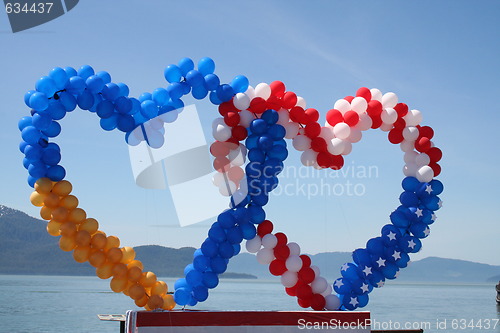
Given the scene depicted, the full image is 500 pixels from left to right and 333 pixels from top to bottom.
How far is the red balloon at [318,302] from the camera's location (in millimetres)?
7258

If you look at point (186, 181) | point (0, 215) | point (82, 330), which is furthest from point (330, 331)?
point (0, 215)

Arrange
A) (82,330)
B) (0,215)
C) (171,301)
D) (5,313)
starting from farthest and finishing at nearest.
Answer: (0,215), (5,313), (82,330), (171,301)

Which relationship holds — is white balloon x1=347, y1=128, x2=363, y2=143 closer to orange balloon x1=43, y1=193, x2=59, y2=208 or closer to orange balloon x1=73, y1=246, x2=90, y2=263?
orange balloon x1=73, y1=246, x2=90, y2=263

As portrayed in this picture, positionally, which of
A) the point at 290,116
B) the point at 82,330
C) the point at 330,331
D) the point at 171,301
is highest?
the point at 290,116

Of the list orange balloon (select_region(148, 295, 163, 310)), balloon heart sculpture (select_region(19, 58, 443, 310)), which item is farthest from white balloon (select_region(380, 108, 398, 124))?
orange balloon (select_region(148, 295, 163, 310))

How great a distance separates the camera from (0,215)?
548ft

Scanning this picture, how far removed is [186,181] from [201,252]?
47.3 inches

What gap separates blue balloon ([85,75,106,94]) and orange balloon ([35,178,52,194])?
4.10ft

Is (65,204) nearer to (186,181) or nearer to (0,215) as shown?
(186,181)

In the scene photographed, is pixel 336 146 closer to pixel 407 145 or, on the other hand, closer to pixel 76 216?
pixel 407 145

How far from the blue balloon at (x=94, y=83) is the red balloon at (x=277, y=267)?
326 cm

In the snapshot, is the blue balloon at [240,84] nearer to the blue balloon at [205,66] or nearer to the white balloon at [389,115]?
the blue balloon at [205,66]

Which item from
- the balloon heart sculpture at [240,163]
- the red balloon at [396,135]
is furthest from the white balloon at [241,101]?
the red balloon at [396,135]

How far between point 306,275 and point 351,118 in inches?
89.1
